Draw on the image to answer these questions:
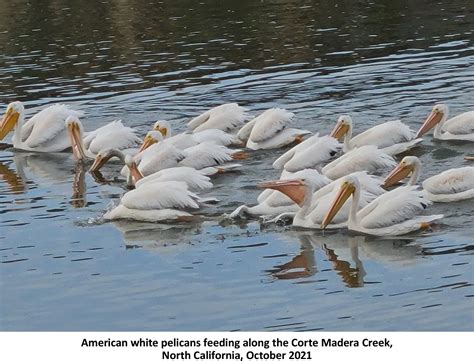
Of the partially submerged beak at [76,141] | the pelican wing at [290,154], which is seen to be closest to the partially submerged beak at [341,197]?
the pelican wing at [290,154]

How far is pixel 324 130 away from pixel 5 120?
3.93m

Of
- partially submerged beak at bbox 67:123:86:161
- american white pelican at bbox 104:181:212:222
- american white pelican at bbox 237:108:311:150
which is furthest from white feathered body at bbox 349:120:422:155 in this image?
partially submerged beak at bbox 67:123:86:161

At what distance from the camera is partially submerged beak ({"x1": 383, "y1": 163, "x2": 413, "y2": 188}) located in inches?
439

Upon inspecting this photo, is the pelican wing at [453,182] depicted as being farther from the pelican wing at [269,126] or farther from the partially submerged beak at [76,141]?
the partially submerged beak at [76,141]

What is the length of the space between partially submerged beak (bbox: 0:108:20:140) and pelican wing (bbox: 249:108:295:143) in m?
3.22

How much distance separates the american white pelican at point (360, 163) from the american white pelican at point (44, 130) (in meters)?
3.98

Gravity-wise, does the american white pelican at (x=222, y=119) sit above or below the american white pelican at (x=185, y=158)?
below

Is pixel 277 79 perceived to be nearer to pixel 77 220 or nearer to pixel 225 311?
pixel 77 220

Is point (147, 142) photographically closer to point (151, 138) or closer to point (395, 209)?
point (151, 138)

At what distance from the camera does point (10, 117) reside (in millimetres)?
14852

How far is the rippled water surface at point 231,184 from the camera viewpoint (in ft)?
28.1
